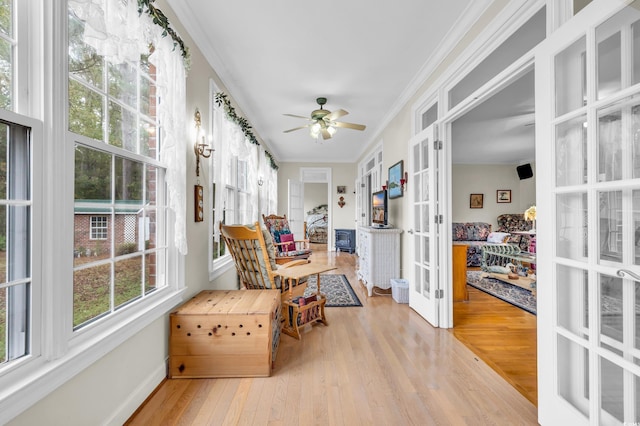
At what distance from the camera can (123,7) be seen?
1.49m

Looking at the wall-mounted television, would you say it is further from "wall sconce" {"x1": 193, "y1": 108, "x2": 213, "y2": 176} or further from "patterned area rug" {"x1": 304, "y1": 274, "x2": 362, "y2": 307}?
"wall sconce" {"x1": 193, "y1": 108, "x2": 213, "y2": 176}

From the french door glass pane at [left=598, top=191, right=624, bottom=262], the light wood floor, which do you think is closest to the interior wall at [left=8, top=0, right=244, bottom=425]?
the light wood floor

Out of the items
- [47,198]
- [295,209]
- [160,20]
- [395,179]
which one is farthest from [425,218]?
[295,209]

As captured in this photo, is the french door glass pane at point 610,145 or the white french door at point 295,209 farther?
the white french door at point 295,209

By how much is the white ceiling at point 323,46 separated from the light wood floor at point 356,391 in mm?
2741

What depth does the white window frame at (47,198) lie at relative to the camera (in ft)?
3.58

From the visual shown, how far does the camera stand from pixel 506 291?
4.13 m

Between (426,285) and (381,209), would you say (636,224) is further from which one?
(381,209)

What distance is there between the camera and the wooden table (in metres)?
2.57

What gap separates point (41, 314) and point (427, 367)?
92.3 inches

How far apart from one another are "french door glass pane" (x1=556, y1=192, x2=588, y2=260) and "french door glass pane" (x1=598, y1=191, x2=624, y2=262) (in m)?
0.08

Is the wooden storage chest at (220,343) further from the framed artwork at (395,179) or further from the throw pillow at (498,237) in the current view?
the throw pillow at (498,237)

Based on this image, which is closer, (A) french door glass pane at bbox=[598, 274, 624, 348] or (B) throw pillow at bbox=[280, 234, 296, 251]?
(A) french door glass pane at bbox=[598, 274, 624, 348]

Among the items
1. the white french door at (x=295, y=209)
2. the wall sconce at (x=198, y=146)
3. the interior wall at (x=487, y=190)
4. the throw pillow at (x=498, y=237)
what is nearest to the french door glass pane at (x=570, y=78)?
the wall sconce at (x=198, y=146)
